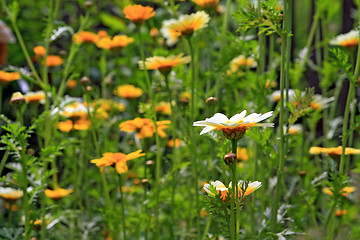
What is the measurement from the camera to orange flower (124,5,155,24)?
95 cm

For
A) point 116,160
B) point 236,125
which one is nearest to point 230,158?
point 236,125

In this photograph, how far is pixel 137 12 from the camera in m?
0.96

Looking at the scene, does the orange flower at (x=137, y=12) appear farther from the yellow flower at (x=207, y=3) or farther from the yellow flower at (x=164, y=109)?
the yellow flower at (x=164, y=109)

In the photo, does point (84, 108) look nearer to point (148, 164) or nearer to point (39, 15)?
point (148, 164)

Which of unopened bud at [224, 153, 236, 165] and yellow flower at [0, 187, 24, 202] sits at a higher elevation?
unopened bud at [224, 153, 236, 165]

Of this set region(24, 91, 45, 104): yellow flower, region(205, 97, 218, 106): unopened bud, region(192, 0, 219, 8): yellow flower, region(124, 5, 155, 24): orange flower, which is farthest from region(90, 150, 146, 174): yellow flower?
region(24, 91, 45, 104): yellow flower

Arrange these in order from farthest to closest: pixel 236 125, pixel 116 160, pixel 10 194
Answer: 1. pixel 10 194
2. pixel 116 160
3. pixel 236 125

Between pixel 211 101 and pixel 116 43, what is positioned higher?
pixel 116 43

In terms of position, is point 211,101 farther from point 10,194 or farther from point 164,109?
point 10,194

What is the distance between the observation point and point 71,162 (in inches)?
57.9

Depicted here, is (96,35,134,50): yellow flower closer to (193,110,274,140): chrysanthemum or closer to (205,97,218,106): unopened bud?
(205,97,218,106): unopened bud

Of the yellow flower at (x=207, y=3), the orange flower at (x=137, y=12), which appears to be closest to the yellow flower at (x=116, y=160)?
the orange flower at (x=137, y=12)

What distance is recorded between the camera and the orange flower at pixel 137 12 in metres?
0.95

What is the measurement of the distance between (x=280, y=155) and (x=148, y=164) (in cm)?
35
